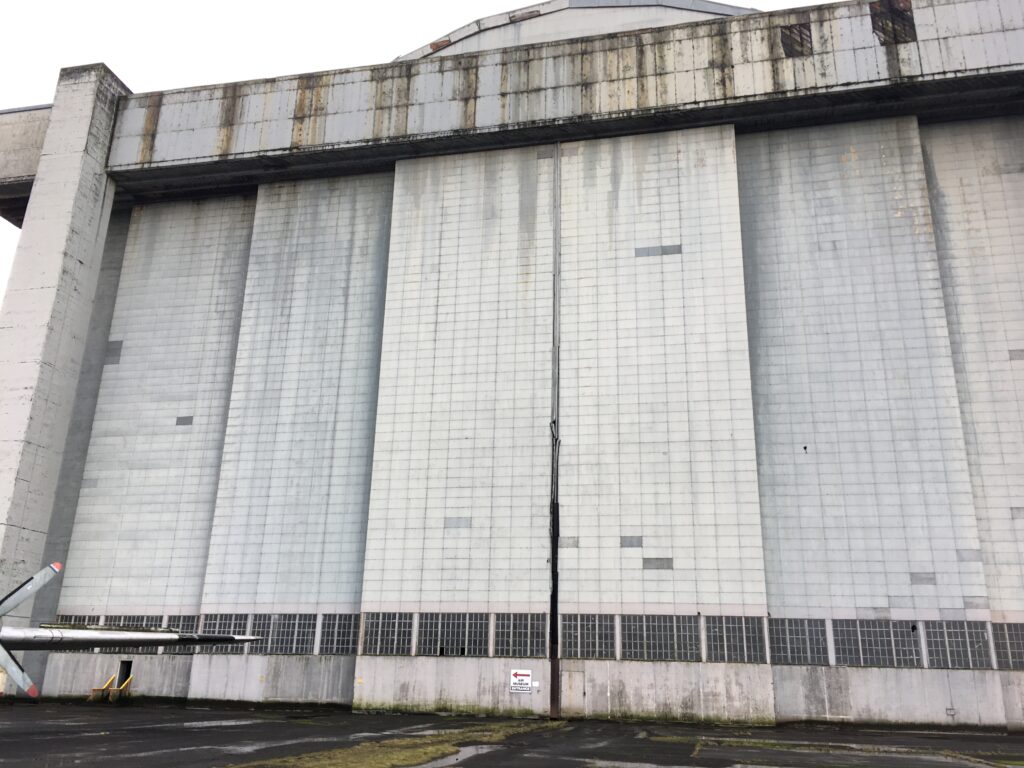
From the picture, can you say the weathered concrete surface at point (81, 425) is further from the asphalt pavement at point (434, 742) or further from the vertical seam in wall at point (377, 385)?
the vertical seam in wall at point (377, 385)

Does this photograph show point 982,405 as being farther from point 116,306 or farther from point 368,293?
point 116,306

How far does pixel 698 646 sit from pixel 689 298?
1506 cm

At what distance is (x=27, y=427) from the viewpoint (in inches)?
1485

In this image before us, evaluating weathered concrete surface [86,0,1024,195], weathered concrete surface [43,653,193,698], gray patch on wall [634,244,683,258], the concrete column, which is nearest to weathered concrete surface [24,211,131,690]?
weathered concrete surface [43,653,193,698]

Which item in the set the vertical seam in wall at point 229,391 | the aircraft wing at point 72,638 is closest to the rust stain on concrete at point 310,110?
the vertical seam in wall at point 229,391

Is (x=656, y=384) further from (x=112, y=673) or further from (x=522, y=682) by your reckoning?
(x=112, y=673)

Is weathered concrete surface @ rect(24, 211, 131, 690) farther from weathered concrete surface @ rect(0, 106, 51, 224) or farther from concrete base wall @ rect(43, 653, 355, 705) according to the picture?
weathered concrete surface @ rect(0, 106, 51, 224)

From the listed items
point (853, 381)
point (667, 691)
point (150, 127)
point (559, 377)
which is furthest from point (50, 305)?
point (853, 381)

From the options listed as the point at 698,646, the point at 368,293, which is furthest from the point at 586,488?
the point at 368,293

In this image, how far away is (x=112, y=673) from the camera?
37031 mm

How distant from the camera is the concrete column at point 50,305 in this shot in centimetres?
3725

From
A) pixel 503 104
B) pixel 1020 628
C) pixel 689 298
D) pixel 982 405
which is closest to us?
pixel 1020 628

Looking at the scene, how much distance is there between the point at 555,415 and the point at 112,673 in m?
24.0

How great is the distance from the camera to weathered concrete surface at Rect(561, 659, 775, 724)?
30422 millimetres
